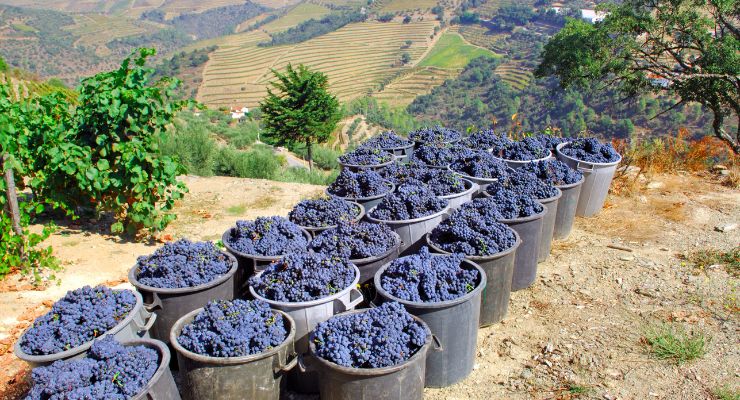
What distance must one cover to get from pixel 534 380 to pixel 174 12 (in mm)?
196833

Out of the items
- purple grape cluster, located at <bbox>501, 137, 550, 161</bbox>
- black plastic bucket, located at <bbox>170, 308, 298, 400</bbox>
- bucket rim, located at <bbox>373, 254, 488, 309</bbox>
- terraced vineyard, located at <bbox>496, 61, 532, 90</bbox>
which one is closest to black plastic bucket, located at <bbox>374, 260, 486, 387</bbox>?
bucket rim, located at <bbox>373, 254, 488, 309</bbox>

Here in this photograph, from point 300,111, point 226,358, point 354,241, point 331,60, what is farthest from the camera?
point 331,60

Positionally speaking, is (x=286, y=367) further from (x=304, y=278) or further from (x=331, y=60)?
(x=331, y=60)

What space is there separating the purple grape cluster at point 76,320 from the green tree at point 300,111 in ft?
62.8

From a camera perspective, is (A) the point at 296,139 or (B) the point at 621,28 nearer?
(B) the point at 621,28

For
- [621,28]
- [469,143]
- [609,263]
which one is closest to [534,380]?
[609,263]

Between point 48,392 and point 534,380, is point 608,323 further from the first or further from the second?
point 48,392

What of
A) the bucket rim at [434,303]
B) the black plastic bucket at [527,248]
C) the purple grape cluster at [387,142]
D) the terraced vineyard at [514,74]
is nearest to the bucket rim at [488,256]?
the bucket rim at [434,303]

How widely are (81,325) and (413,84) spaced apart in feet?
243

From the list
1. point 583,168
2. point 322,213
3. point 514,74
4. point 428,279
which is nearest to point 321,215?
point 322,213

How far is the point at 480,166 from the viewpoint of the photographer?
21.7 feet

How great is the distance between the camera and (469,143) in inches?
330

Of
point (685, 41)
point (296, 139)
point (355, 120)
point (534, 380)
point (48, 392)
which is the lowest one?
point (355, 120)

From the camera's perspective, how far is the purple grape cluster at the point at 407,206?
16.9ft
